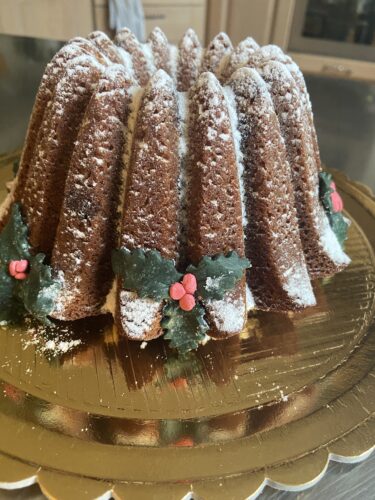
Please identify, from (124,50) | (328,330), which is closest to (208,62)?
(124,50)

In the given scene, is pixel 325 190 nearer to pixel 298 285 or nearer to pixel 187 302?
pixel 298 285

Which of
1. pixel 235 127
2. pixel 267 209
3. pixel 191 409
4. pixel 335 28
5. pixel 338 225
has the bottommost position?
pixel 335 28

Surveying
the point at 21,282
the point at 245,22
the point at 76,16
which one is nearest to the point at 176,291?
the point at 21,282

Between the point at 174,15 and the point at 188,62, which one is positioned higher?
the point at 188,62

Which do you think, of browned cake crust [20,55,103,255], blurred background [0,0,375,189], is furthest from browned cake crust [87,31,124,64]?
blurred background [0,0,375,189]

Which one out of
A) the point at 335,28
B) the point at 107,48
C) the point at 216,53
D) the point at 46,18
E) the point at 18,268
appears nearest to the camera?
the point at 18,268

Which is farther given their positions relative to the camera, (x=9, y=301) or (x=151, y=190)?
(x=9, y=301)

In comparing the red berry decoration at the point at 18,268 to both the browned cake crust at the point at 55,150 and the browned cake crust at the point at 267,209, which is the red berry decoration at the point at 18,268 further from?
the browned cake crust at the point at 267,209
